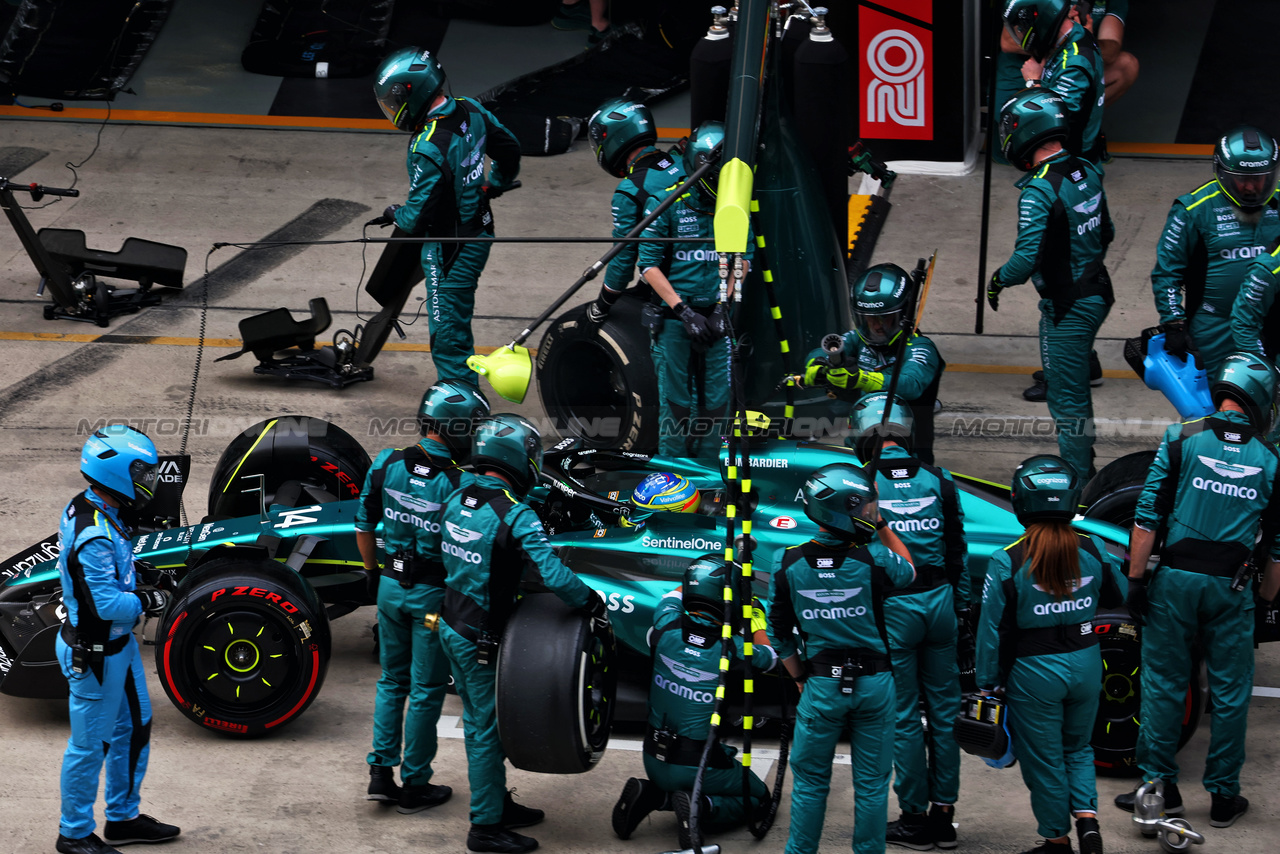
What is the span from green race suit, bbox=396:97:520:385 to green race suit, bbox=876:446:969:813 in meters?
4.28

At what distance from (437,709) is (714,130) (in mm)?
3879

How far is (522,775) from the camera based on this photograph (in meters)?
6.80

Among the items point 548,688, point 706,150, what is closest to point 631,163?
point 706,150

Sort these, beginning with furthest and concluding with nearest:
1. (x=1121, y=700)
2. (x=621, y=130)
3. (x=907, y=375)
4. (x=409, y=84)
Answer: (x=409, y=84), (x=621, y=130), (x=907, y=375), (x=1121, y=700)

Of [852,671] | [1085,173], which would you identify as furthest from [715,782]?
[1085,173]

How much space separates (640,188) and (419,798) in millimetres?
4010

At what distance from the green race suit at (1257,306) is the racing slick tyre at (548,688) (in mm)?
4053

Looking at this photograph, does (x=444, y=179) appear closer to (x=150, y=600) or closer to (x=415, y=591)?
(x=415, y=591)

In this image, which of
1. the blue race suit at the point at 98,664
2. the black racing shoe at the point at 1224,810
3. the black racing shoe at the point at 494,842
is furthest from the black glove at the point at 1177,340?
the blue race suit at the point at 98,664

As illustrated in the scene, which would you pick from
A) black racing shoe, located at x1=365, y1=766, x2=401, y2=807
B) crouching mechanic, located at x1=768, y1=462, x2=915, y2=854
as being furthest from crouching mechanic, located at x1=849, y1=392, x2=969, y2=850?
black racing shoe, located at x1=365, y1=766, x2=401, y2=807

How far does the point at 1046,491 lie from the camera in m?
5.58

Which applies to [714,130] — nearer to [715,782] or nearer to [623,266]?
[623,266]

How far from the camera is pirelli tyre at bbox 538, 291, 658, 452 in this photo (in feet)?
30.6

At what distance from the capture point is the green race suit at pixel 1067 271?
330 inches
